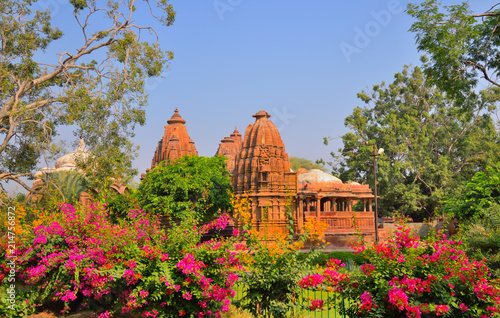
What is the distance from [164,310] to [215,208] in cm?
2295

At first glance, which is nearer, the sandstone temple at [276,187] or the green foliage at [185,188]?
the sandstone temple at [276,187]

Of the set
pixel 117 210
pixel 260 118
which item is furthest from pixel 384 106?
pixel 117 210

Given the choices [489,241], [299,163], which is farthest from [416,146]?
[299,163]

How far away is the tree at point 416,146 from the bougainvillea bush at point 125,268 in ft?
103

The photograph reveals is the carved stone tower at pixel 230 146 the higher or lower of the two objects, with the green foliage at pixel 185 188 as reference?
higher

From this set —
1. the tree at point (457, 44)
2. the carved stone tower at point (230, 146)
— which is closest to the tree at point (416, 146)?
the carved stone tower at point (230, 146)

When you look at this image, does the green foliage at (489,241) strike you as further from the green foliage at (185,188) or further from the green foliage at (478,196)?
the green foliage at (185,188)

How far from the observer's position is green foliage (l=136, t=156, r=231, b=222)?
28.6m

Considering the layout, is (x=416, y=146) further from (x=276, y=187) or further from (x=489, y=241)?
(x=489, y=241)

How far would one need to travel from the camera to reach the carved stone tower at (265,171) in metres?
26.7

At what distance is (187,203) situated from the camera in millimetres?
28234

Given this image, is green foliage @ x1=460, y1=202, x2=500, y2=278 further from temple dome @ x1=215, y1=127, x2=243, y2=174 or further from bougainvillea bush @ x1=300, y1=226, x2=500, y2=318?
temple dome @ x1=215, y1=127, x2=243, y2=174

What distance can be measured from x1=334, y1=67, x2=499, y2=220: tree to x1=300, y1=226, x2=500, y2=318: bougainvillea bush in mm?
30826

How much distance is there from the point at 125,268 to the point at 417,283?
5.04 metres
